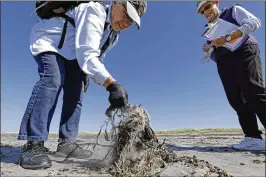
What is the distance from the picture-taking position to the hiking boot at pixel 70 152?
343 centimetres

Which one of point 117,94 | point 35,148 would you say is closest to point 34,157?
point 35,148

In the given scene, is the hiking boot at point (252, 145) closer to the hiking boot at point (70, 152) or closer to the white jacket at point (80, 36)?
the hiking boot at point (70, 152)

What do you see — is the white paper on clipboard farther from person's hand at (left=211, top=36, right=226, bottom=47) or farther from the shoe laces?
the shoe laces

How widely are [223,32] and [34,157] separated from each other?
2742mm

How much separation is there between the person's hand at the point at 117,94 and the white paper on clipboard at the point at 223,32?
1732 mm

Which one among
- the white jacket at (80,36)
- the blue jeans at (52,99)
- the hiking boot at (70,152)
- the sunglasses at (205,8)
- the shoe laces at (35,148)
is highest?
the sunglasses at (205,8)

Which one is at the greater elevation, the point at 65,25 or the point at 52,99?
the point at 65,25

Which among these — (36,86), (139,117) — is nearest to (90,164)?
(139,117)

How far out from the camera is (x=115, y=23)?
11.3 feet

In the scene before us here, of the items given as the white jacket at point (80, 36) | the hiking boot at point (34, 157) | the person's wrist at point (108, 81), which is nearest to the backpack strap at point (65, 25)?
the white jacket at point (80, 36)

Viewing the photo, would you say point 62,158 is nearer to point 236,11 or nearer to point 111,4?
point 111,4

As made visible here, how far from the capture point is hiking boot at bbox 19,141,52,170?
9.23 feet

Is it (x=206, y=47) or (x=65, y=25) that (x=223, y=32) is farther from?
(x=65, y=25)

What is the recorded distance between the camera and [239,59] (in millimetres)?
3916
